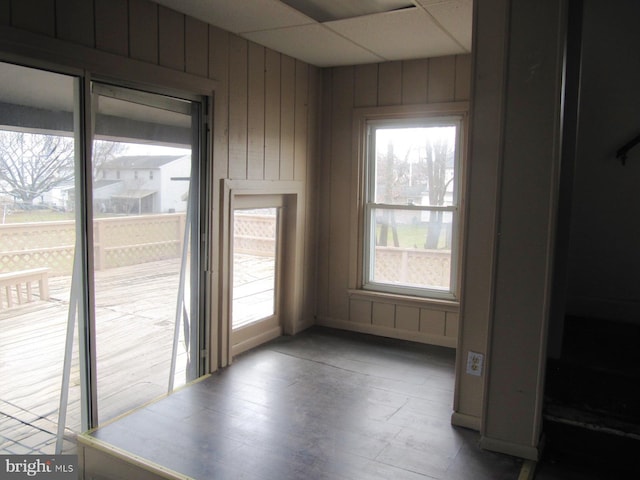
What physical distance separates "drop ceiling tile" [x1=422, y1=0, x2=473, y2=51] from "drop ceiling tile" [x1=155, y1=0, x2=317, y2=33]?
0.83 m

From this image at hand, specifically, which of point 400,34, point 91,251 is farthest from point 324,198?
point 91,251

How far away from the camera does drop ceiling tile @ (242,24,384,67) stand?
3863 mm

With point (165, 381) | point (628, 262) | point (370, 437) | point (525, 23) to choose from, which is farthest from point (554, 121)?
point (165, 381)

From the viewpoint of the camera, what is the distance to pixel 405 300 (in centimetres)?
484

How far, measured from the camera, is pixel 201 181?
380cm

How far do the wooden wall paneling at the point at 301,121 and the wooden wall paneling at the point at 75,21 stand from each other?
2130 millimetres

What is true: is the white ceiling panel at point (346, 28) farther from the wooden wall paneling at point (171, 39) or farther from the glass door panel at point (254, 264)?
the glass door panel at point (254, 264)

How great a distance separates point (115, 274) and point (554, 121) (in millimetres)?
2654

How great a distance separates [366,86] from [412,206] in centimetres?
119

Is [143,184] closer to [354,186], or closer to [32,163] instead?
[32,163]

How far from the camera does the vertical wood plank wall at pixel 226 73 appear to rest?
110 inches

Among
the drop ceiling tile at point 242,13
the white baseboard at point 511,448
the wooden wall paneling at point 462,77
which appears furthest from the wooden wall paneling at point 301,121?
the white baseboard at point 511,448

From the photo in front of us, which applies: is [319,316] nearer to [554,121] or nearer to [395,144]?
[395,144]

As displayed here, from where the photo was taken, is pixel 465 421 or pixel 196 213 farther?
pixel 196 213
